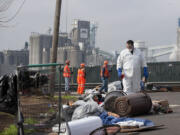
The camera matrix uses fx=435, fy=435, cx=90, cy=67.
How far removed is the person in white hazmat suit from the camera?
11258 millimetres

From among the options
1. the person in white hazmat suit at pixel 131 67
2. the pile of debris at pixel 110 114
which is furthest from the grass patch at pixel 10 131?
the person in white hazmat suit at pixel 131 67

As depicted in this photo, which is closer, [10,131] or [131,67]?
[10,131]

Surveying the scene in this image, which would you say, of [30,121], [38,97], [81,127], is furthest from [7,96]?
[81,127]

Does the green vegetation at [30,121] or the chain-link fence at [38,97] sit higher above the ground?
the chain-link fence at [38,97]

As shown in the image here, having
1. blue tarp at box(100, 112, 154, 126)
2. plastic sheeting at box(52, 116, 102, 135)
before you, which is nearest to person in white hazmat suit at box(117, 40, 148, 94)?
blue tarp at box(100, 112, 154, 126)

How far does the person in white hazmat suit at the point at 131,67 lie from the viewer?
11.3m

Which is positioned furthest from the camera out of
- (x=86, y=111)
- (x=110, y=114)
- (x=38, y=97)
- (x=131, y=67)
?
(x=131, y=67)

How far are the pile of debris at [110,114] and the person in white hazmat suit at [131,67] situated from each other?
1.80ft

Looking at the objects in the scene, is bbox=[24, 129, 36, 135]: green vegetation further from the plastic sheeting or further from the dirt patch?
the dirt patch

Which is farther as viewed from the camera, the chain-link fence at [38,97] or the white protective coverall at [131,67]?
the white protective coverall at [131,67]

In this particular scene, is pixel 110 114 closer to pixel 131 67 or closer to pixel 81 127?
pixel 131 67

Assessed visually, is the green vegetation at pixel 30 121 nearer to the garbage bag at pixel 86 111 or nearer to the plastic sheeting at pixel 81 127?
the plastic sheeting at pixel 81 127

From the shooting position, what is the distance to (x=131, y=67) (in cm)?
1126

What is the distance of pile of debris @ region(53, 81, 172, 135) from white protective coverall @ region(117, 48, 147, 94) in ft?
1.77
